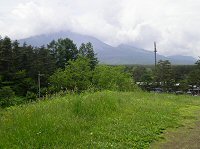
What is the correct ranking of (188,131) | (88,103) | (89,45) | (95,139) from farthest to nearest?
(89,45) → (88,103) → (188,131) → (95,139)

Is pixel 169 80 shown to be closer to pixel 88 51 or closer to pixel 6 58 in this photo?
pixel 88 51

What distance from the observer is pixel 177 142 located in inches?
315

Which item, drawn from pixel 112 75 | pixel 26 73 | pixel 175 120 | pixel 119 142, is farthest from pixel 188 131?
pixel 26 73

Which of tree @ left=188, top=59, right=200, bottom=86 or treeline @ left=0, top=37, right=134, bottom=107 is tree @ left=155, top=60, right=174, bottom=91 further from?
treeline @ left=0, top=37, right=134, bottom=107

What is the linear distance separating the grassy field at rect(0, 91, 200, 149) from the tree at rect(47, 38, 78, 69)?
68.2 meters

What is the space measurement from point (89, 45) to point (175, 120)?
243 feet

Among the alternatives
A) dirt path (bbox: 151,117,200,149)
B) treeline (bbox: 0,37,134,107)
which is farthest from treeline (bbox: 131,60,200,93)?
dirt path (bbox: 151,117,200,149)

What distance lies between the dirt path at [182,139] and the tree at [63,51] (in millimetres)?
69649

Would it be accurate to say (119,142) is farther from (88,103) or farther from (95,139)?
(88,103)

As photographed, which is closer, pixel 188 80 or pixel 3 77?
pixel 3 77

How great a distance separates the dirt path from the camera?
25.0 ft

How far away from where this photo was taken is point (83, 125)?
815 cm

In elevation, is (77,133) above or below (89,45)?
below

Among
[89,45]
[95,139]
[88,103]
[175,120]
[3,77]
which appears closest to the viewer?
[95,139]
